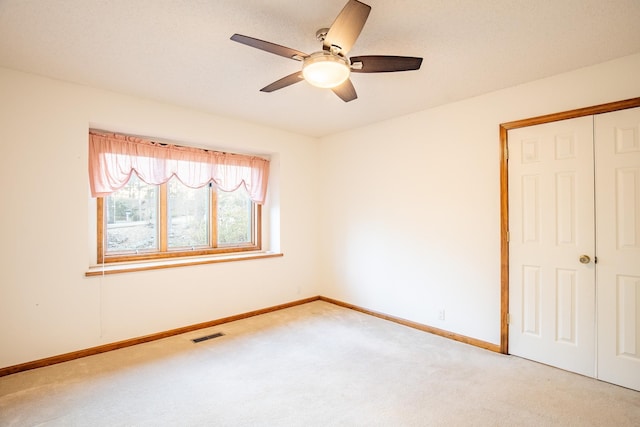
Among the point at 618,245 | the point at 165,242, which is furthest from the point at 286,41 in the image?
the point at 618,245

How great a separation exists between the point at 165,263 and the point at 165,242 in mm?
373

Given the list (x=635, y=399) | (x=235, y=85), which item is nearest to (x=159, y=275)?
(x=235, y=85)

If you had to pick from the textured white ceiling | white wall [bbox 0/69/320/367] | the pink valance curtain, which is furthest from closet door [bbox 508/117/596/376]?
white wall [bbox 0/69/320/367]

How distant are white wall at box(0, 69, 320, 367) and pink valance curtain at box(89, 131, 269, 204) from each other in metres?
0.15

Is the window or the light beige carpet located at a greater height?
the window

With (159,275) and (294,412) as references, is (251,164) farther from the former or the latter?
(294,412)

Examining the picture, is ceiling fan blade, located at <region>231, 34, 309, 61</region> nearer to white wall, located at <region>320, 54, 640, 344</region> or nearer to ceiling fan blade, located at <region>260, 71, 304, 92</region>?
ceiling fan blade, located at <region>260, 71, 304, 92</region>

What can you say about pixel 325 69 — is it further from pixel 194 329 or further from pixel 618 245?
pixel 194 329

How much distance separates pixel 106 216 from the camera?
3.42 m

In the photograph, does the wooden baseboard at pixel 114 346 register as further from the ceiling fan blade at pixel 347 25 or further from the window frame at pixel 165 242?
the ceiling fan blade at pixel 347 25

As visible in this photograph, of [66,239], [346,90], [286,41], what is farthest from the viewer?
[66,239]

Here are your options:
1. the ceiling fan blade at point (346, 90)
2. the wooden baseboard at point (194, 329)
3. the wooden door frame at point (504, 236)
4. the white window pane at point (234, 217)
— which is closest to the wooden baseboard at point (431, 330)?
the wooden baseboard at point (194, 329)

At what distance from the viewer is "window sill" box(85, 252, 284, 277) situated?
3.13 m

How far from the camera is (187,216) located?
13.3 ft
